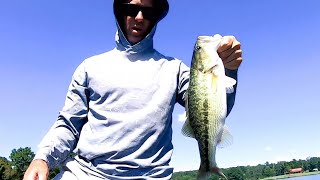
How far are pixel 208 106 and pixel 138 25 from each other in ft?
4.13

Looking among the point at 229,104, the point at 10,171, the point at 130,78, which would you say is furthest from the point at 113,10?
the point at 10,171

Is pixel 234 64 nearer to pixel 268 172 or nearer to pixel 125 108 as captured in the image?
pixel 125 108

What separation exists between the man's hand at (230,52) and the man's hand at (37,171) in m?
1.92

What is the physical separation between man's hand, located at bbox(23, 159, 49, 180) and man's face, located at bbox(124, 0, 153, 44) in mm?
1582

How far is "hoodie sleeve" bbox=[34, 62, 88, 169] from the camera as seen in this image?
4.66 m

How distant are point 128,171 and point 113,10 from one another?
1.88m

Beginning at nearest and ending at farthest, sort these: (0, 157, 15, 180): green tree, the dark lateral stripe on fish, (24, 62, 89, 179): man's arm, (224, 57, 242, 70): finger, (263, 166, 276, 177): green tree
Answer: the dark lateral stripe on fish
(224, 57, 242, 70): finger
(24, 62, 89, 179): man's arm
(0, 157, 15, 180): green tree
(263, 166, 276, 177): green tree

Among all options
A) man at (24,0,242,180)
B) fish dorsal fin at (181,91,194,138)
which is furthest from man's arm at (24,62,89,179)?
fish dorsal fin at (181,91,194,138)

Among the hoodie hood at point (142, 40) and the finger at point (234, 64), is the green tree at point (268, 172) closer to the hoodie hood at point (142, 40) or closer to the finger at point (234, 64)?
the hoodie hood at point (142, 40)

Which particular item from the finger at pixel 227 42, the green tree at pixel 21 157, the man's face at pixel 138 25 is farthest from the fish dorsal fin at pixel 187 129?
the green tree at pixel 21 157

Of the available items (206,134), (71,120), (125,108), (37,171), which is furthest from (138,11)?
(37,171)

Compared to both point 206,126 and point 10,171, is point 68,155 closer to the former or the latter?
point 206,126

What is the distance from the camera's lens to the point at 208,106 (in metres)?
4.32

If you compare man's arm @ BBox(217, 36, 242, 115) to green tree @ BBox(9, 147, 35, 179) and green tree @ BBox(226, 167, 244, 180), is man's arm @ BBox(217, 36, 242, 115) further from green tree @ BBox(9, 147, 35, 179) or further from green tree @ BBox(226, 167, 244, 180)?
green tree @ BBox(226, 167, 244, 180)
